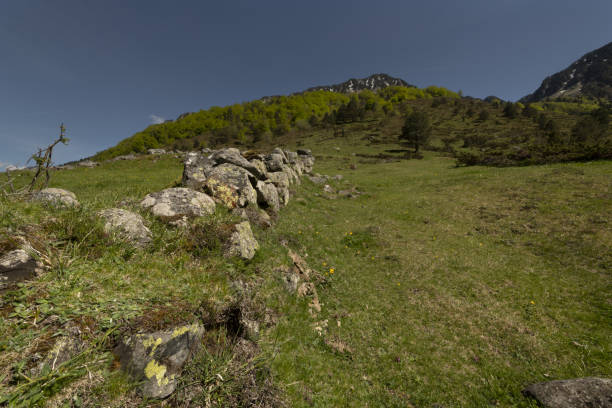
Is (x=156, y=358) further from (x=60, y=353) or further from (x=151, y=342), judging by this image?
(x=60, y=353)

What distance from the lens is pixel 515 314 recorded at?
325 inches

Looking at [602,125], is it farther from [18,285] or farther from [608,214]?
[18,285]

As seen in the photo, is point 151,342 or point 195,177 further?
point 195,177

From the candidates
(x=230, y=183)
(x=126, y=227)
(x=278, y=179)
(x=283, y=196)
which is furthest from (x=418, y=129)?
(x=126, y=227)

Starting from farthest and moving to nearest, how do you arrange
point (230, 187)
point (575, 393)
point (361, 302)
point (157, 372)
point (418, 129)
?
point (418, 129), point (230, 187), point (361, 302), point (575, 393), point (157, 372)

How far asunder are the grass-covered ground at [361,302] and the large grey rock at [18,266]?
198mm

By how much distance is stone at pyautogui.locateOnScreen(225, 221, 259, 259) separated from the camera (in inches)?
259

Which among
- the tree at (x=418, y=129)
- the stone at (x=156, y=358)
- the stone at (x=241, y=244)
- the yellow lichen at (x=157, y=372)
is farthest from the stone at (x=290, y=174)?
the tree at (x=418, y=129)

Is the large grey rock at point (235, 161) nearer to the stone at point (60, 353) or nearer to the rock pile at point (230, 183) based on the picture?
the rock pile at point (230, 183)

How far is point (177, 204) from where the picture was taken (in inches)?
303

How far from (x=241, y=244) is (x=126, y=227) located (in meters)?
3.02

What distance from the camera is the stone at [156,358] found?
292 cm

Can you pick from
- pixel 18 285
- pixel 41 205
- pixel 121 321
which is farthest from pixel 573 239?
pixel 41 205

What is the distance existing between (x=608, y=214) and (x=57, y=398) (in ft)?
82.3
